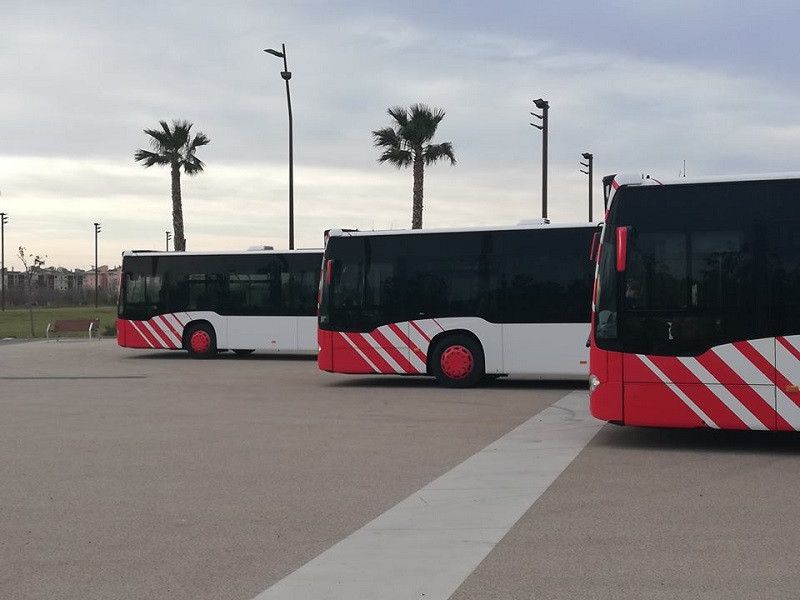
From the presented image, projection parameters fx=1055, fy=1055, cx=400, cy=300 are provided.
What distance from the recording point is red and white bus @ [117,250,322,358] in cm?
2669

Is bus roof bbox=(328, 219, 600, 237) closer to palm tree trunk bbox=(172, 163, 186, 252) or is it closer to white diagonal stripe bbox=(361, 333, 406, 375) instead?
white diagonal stripe bbox=(361, 333, 406, 375)

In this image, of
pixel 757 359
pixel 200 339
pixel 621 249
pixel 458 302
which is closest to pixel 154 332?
pixel 200 339

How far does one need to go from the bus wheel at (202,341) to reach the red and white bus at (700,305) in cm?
1793

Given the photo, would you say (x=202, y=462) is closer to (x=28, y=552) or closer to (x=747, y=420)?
(x=28, y=552)

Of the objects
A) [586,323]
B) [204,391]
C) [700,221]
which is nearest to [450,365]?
[586,323]

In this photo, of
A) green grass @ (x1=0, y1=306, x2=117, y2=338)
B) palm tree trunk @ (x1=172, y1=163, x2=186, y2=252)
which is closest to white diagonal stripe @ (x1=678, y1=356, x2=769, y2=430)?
palm tree trunk @ (x1=172, y1=163, x2=186, y2=252)

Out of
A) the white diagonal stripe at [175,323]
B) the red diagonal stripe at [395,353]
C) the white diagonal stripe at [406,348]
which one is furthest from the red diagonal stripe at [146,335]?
the white diagonal stripe at [406,348]

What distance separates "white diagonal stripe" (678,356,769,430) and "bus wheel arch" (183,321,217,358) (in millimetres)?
18674

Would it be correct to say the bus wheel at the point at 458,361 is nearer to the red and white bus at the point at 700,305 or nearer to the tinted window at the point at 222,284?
the red and white bus at the point at 700,305

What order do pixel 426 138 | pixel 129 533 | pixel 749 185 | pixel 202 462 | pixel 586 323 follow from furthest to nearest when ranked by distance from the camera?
pixel 426 138 < pixel 586 323 < pixel 749 185 < pixel 202 462 < pixel 129 533

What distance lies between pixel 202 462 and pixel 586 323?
9095 millimetres

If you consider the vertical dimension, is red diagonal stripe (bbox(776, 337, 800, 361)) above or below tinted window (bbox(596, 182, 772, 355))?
below

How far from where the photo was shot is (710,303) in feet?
35.5

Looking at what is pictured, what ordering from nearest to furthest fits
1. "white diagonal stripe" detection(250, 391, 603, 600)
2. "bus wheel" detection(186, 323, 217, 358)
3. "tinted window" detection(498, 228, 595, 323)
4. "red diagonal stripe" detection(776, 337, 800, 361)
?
"white diagonal stripe" detection(250, 391, 603, 600), "red diagonal stripe" detection(776, 337, 800, 361), "tinted window" detection(498, 228, 595, 323), "bus wheel" detection(186, 323, 217, 358)
